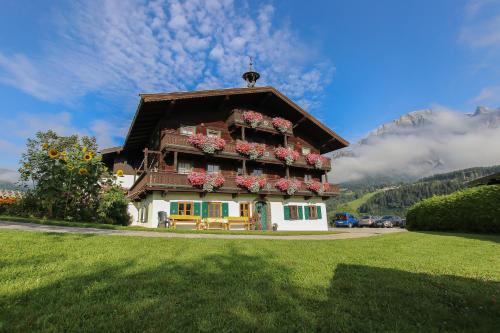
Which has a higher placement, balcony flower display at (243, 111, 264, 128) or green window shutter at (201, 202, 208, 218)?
balcony flower display at (243, 111, 264, 128)

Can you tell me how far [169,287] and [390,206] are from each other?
7887 inches

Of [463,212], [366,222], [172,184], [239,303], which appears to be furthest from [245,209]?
[366,222]

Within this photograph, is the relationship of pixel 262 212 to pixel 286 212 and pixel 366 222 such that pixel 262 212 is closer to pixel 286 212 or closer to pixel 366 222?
pixel 286 212

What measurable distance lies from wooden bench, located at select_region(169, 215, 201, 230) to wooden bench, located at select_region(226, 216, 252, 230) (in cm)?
219

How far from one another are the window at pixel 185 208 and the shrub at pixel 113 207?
14.8ft

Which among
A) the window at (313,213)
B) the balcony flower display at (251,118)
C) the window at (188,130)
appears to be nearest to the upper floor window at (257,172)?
the balcony flower display at (251,118)

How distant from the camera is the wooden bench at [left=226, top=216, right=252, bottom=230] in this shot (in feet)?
68.5

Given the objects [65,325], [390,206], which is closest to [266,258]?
[65,325]

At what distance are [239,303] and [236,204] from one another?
737 inches

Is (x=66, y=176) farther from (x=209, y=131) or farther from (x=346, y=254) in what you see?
(x=346, y=254)

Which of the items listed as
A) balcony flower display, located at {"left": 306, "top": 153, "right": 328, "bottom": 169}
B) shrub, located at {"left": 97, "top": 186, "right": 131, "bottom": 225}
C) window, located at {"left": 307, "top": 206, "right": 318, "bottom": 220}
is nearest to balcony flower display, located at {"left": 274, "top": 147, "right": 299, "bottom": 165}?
balcony flower display, located at {"left": 306, "top": 153, "right": 328, "bottom": 169}

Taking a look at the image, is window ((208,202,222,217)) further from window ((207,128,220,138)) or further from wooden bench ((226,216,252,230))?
window ((207,128,220,138))

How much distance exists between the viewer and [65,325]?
360 cm

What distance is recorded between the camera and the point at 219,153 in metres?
22.6
